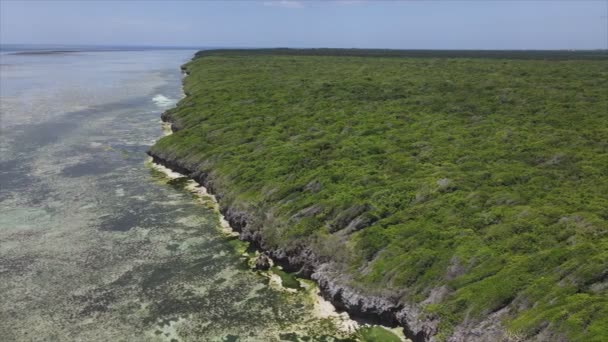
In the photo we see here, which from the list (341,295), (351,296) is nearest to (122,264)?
(341,295)

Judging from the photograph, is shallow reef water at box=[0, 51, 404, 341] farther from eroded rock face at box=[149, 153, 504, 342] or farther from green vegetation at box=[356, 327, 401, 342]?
eroded rock face at box=[149, 153, 504, 342]

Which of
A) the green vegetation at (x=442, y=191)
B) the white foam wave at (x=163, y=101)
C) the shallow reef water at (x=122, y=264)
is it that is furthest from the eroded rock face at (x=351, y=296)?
the white foam wave at (x=163, y=101)

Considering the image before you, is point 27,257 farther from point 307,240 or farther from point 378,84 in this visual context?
point 378,84

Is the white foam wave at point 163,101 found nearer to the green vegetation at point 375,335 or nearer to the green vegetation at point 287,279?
the green vegetation at point 287,279

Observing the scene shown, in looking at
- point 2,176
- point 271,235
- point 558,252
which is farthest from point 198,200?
point 558,252

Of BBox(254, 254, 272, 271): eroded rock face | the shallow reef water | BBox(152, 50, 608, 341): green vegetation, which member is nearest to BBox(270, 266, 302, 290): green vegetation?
BBox(254, 254, 272, 271): eroded rock face
